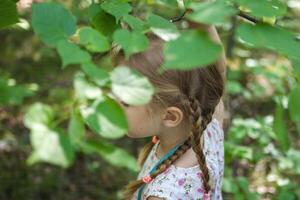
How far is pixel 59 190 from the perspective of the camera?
335 cm

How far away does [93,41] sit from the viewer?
818 mm

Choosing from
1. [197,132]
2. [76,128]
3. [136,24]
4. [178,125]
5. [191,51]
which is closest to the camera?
[191,51]

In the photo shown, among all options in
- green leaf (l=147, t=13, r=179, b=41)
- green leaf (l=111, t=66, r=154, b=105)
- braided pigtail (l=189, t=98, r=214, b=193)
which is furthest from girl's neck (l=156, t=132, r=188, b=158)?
green leaf (l=111, t=66, r=154, b=105)

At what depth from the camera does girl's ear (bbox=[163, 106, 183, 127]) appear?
1.42 metres

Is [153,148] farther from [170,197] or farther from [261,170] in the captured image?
[261,170]

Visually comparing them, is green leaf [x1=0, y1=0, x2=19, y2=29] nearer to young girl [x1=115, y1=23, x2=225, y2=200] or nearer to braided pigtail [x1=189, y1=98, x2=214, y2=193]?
young girl [x1=115, y1=23, x2=225, y2=200]

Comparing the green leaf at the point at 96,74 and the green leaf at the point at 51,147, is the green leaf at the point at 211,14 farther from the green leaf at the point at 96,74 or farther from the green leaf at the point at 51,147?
the green leaf at the point at 51,147

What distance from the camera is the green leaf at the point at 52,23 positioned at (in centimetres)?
80

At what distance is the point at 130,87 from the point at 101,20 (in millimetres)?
435

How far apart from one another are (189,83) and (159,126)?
17 centimetres

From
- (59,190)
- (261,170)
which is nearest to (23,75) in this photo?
(59,190)

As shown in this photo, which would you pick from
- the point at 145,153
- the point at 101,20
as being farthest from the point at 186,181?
the point at 101,20

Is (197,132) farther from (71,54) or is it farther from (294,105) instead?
(71,54)

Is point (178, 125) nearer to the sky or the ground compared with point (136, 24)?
nearer to the ground
